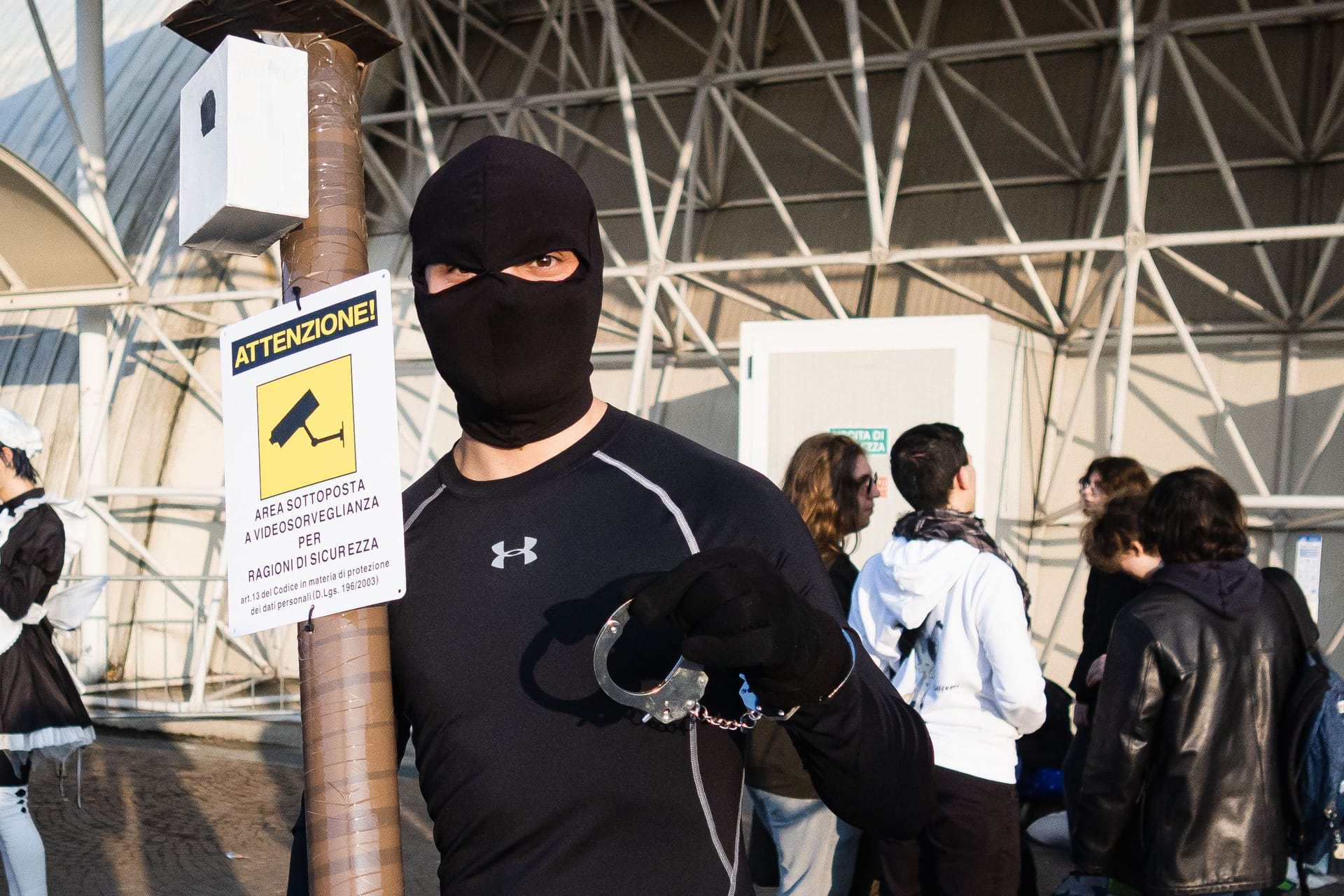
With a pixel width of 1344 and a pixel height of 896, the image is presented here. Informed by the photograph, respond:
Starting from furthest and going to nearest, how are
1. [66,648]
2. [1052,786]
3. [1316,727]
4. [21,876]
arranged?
[66,648]
[1052,786]
[21,876]
[1316,727]

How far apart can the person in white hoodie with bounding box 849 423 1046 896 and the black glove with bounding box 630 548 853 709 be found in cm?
276

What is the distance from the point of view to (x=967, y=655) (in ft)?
13.8

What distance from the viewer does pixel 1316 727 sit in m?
3.83

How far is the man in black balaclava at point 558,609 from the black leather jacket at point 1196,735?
2.37 m

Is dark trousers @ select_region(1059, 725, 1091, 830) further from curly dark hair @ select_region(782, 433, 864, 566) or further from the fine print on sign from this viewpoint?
the fine print on sign

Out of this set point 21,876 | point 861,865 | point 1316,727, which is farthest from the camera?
point 21,876

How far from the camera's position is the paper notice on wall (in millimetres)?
10008

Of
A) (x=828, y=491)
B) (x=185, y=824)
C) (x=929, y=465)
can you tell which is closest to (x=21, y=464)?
(x=185, y=824)

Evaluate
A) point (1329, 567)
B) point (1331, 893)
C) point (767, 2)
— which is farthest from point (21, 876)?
point (767, 2)

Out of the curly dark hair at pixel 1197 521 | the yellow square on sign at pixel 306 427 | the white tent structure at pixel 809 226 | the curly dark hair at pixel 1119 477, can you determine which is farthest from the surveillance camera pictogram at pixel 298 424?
the white tent structure at pixel 809 226

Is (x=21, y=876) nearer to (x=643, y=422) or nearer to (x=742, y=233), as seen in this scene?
(x=643, y=422)

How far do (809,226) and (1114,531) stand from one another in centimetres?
795

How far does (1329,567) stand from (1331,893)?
4.65 meters

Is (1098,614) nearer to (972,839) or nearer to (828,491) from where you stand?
(828,491)
